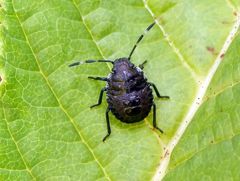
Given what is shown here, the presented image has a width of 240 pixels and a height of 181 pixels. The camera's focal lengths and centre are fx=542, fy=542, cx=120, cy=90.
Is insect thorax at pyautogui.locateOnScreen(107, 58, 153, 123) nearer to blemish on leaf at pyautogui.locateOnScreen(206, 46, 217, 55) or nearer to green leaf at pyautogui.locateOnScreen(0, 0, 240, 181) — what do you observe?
green leaf at pyautogui.locateOnScreen(0, 0, 240, 181)

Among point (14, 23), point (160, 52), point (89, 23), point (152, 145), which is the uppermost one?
point (14, 23)

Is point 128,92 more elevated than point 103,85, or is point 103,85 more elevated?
point 103,85

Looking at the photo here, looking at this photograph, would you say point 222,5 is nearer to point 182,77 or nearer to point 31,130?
point 182,77

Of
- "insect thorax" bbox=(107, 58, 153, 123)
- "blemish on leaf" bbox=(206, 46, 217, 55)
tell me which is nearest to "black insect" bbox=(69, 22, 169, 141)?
"insect thorax" bbox=(107, 58, 153, 123)

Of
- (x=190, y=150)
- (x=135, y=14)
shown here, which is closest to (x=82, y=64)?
(x=135, y=14)

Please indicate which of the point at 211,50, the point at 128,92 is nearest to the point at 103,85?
the point at 128,92

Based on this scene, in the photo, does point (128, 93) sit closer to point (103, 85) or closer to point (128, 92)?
point (128, 92)

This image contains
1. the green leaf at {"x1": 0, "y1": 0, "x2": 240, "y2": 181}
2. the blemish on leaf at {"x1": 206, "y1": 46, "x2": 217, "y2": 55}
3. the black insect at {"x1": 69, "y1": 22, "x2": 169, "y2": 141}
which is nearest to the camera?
the green leaf at {"x1": 0, "y1": 0, "x2": 240, "y2": 181}
